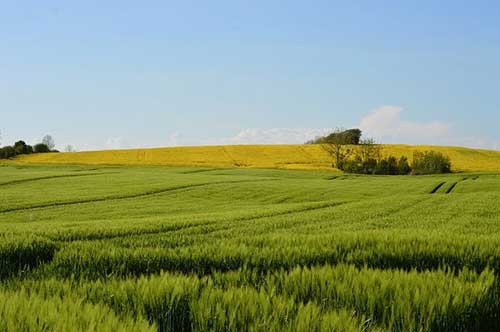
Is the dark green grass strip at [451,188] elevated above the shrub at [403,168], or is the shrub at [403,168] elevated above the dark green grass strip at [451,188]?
the shrub at [403,168]

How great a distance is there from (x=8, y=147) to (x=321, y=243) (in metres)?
111

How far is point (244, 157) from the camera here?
97.5 meters

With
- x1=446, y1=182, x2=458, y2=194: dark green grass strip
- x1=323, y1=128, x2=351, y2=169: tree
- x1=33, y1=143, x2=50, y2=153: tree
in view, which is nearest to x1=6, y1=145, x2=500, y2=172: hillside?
x1=323, y1=128, x2=351, y2=169: tree

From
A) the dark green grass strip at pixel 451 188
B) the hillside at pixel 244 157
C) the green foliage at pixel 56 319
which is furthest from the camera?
the hillside at pixel 244 157

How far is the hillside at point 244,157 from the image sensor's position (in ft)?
290

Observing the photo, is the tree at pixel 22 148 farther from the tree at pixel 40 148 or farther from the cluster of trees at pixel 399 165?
the cluster of trees at pixel 399 165

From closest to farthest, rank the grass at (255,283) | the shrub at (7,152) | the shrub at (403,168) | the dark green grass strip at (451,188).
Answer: the grass at (255,283) < the dark green grass strip at (451,188) < the shrub at (403,168) < the shrub at (7,152)

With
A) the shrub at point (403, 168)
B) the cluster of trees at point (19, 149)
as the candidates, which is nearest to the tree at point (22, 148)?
the cluster of trees at point (19, 149)

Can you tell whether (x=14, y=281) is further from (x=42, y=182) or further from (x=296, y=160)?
(x=296, y=160)

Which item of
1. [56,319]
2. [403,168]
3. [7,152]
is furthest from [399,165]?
[56,319]

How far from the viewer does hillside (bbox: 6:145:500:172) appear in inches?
3482

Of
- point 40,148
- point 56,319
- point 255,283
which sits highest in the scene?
point 40,148

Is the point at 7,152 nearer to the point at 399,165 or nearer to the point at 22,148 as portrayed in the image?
the point at 22,148

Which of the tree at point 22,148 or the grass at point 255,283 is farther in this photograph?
the tree at point 22,148
